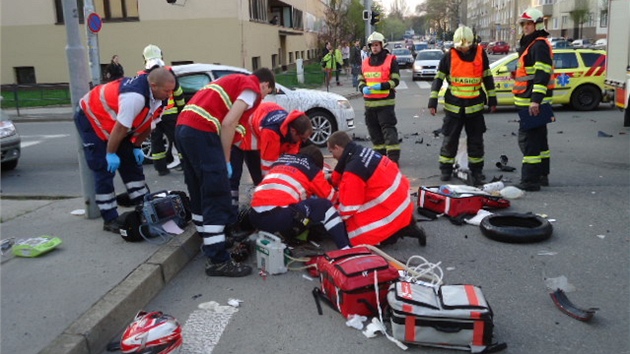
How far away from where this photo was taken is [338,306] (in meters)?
4.08

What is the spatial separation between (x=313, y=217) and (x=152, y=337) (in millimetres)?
2056

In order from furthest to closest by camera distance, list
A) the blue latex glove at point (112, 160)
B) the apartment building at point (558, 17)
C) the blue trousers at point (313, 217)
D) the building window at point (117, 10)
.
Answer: the apartment building at point (558, 17) < the building window at point (117, 10) < the blue latex glove at point (112, 160) < the blue trousers at point (313, 217)

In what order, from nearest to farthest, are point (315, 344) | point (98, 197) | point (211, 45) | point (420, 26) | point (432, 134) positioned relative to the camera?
1. point (315, 344)
2. point (98, 197)
3. point (432, 134)
4. point (211, 45)
5. point (420, 26)

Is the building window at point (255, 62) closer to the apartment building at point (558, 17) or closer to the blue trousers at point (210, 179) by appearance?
the apartment building at point (558, 17)

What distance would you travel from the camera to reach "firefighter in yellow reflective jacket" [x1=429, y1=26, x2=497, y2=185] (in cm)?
753

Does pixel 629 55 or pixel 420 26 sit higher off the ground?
pixel 420 26

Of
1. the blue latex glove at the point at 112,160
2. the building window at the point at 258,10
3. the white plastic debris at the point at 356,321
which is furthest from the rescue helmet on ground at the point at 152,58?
the building window at the point at 258,10

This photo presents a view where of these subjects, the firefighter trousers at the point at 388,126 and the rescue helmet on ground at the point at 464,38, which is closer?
the rescue helmet on ground at the point at 464,38

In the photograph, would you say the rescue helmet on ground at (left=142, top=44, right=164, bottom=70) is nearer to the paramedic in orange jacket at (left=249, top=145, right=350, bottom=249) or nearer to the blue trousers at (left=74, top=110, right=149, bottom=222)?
the blue trousers at (left=74, top=110, right=149, bottom=222)

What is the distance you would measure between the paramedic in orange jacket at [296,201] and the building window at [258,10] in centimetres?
2234

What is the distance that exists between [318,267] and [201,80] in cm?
645

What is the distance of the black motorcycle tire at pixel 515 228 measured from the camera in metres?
5.43

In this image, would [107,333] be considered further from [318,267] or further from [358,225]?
[358,225]

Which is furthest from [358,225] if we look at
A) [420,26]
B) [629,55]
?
[420,26]
